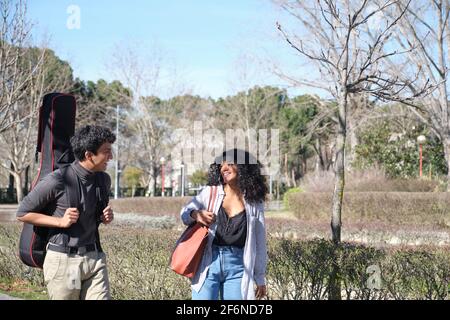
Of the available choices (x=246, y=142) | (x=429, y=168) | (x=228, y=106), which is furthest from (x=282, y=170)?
(x=429, y=168)

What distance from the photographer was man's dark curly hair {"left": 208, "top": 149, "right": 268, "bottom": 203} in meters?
4.25

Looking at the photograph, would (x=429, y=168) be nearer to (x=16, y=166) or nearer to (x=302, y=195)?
(x=302, y=195)

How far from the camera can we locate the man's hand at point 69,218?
3.66 m

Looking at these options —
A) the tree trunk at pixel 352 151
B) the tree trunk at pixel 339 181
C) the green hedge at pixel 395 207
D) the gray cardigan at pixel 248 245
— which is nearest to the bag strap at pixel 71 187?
the gray cardigan at pixel 248 245

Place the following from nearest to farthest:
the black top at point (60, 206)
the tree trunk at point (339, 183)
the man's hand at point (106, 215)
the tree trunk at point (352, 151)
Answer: the black top at point (60, 206), the man's hand at point (106, 215), the tree trunk at point (339, 183), the tree trunk at point (352, 151)

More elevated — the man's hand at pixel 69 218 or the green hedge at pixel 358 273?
the man's hand at pixel 69 218

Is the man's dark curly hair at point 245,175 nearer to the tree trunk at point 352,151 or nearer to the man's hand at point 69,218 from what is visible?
the man's hand at point 69,218

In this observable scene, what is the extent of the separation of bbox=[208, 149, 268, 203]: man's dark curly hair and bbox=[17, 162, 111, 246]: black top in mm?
900

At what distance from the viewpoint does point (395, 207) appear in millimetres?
16922

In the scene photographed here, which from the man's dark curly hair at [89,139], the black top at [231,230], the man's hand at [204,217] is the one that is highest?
the man's dark curly hair at [89,139]

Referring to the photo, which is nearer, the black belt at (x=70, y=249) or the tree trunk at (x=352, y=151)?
the black belt at (x=70, y=249)
